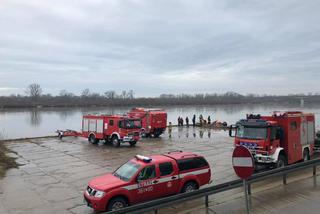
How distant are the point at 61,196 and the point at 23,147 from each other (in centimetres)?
1639

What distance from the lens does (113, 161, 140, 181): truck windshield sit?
10337mm

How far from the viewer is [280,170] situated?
38.2ft

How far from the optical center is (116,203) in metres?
9.77

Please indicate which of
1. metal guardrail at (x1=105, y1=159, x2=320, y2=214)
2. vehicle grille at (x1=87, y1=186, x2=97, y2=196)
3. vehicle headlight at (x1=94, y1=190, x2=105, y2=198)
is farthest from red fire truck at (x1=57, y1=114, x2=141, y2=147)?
vehicle headlight at (x1=94, y1=190, x2=105, y2=198)

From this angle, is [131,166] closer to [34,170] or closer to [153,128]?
[34,170]

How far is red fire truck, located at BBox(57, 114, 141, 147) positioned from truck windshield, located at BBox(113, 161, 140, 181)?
15.0 meters

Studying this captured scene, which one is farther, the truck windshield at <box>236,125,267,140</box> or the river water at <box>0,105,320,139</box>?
the river water at <box>0,105,320,139</box>

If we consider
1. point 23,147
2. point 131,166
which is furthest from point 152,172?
point 23,147

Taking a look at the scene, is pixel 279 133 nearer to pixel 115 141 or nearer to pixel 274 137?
pixel 274 137

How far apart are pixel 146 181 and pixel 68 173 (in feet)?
25.3

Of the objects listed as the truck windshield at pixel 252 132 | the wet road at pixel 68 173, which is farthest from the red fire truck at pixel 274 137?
the wet road at pixel 68 173

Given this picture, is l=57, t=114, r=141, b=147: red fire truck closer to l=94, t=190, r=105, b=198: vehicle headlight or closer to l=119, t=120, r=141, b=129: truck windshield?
l=119, t=120, r=141, b=129: truck windshield

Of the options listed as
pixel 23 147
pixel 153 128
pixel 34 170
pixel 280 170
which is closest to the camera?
pixel 280 170

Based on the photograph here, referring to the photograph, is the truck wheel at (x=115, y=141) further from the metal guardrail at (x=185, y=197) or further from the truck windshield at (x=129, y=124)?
the metal guardrail at (x=185, y=197)
